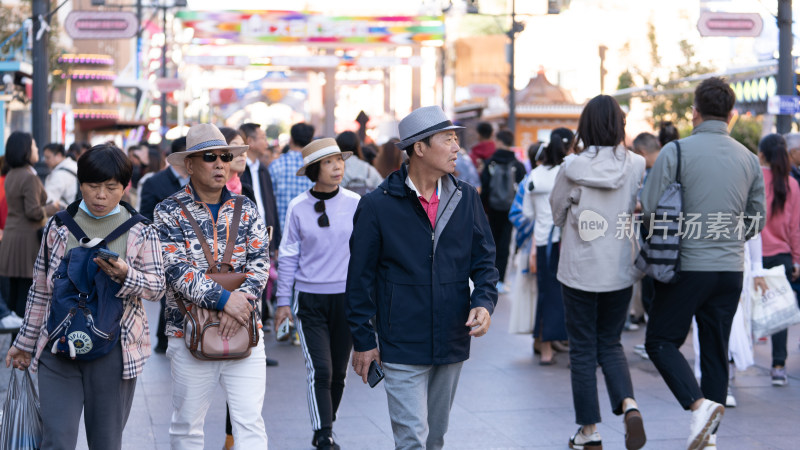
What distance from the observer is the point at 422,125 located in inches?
177

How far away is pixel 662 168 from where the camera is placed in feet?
19.0

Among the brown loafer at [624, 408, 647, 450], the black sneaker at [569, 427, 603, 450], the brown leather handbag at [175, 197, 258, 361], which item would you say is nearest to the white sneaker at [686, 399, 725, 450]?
the brown loafer at [624, 408, 647, 450]

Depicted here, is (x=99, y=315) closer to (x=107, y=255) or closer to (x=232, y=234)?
(x=107, y=255)

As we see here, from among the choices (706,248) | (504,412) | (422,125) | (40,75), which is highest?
(40,75)

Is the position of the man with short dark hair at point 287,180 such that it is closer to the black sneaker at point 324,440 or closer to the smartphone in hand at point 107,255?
the black sneaker at point 324,440

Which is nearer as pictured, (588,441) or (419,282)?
(419,282)

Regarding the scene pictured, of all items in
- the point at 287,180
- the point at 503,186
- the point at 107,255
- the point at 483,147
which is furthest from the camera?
the point at 483,147

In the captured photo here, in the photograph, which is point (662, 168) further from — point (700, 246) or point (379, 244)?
point (379, 244)

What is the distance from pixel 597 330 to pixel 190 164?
2559 mm

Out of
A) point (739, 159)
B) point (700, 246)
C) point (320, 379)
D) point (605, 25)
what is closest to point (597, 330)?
point (700, 246)

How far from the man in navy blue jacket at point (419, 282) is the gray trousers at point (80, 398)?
101 cm

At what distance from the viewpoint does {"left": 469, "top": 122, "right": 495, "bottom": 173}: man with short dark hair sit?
15.1m

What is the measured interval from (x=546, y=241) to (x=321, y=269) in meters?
3.09

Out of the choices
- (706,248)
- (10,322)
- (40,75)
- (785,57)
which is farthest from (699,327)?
(40,75)
